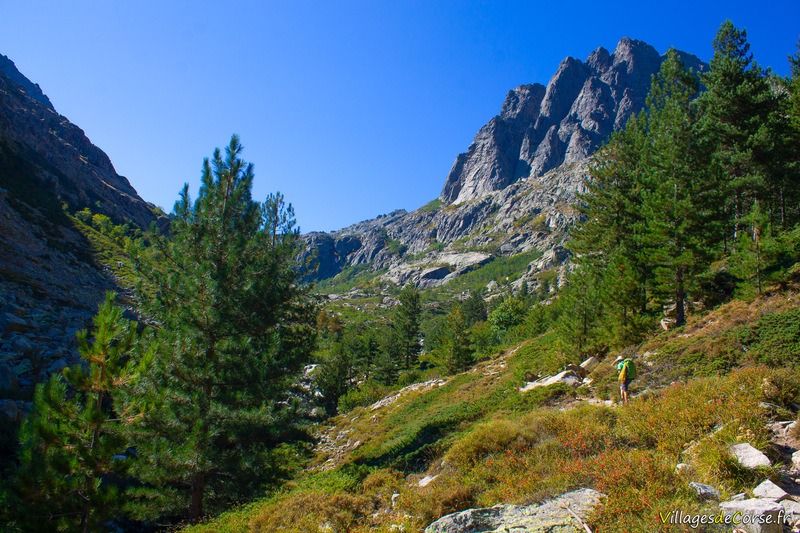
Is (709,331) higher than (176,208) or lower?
lower

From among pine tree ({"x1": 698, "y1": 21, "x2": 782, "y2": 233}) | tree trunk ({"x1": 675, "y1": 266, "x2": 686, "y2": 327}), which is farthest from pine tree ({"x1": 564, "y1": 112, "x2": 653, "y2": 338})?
pine tree ({"x1": 698, "y1": 21, "x2": 782, "y2": 233})

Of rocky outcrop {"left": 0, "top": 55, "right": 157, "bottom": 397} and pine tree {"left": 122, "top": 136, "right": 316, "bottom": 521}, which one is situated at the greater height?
rocky outcrop {"left": 0, "top": 55, "right": 157, "bottom": 397}

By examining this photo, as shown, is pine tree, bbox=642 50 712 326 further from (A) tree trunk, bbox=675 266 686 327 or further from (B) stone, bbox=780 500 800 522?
(B) stone, bbox=780 500 800 522

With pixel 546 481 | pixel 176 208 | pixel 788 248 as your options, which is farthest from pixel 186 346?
pixel 788 248

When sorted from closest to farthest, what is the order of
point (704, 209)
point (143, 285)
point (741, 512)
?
point (741, 512)
point (143, 285)
point (704, 209)

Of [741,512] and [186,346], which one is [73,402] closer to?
[186,346]

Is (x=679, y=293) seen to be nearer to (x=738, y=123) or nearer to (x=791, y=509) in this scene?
(x=738, y=123)

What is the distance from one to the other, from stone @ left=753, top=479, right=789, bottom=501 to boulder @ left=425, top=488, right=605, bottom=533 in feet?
6.22

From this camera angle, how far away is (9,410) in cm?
1134

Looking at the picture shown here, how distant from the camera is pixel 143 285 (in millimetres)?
11680

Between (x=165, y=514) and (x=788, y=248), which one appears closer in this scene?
(x=165, y=514)

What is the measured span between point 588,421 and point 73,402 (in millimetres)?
11037

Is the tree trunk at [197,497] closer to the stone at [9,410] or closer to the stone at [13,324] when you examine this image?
the stone at [9,410]

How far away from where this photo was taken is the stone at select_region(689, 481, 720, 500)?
18.3 ft
